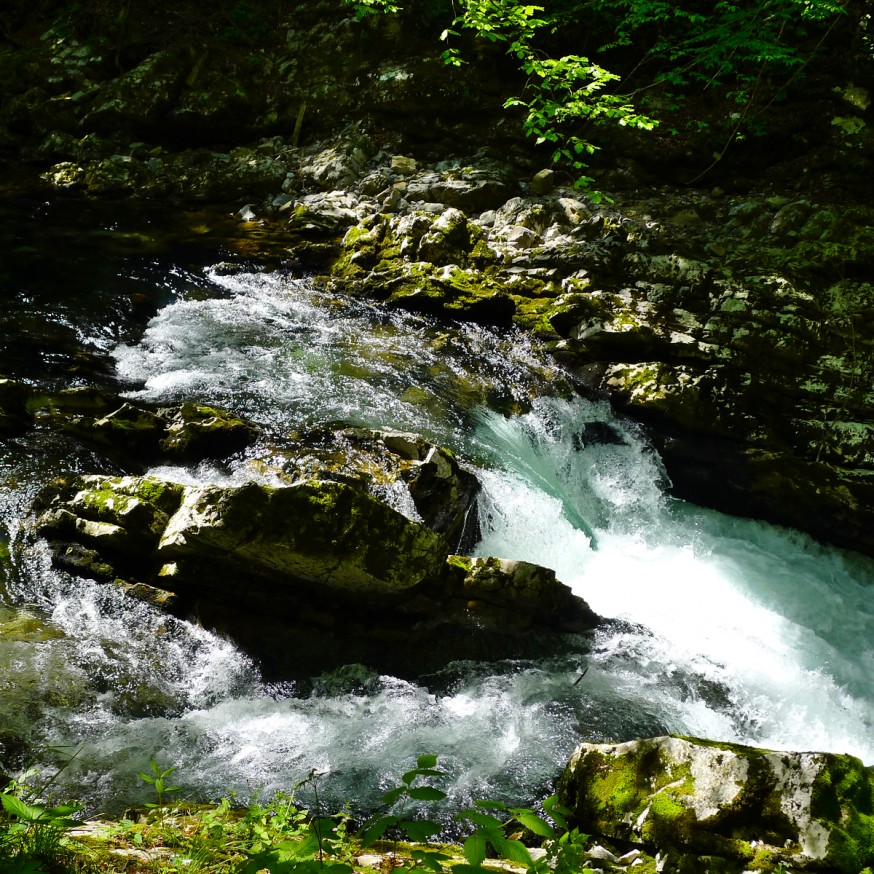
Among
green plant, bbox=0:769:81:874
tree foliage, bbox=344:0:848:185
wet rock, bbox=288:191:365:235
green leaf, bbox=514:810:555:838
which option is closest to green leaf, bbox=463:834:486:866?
green leaf, bbox=514:810:555:838

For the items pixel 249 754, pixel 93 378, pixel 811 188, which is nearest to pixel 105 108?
pixel 93 378

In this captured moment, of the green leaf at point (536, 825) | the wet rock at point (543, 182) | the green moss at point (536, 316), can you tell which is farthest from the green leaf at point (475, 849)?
the wet rock at point (543, 182)

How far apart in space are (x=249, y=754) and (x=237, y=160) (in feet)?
44.1

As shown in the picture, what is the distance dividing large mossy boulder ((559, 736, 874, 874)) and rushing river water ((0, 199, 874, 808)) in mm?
1124

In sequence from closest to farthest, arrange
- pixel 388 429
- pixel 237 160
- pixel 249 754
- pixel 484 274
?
1. pixel 249 754
2. pixel 388 429
3. pixel 484 274
4. pixel 237 160

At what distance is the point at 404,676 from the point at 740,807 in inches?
96.6

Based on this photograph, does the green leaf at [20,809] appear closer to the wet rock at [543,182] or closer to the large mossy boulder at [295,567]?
the large mossy boulder at [295,567]

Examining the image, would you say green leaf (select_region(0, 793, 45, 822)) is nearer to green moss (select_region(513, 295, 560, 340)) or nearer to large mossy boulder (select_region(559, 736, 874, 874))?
large mossy boulder (select_region(559, 736, 874, 874))

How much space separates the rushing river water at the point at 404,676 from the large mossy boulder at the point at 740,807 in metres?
1.12

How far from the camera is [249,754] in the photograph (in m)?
3.70

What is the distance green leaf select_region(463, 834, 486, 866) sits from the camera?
4.67 ft

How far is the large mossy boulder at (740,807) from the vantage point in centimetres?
249

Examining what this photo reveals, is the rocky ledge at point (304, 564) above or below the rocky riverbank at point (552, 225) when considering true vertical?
below

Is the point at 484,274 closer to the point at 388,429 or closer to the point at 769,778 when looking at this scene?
the point at 388,429
